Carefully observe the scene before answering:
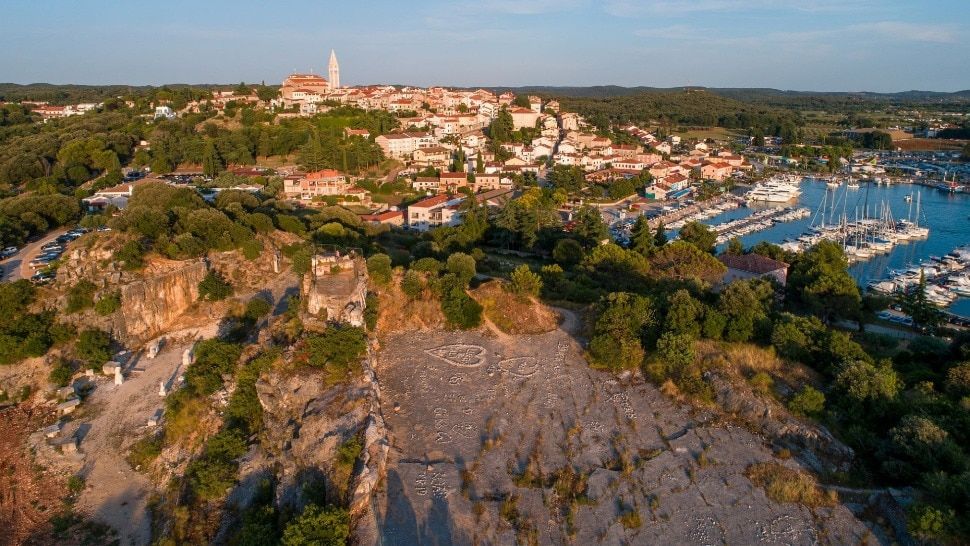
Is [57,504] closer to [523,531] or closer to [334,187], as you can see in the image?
[523,531]

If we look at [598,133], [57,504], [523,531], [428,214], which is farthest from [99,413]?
[598,133]

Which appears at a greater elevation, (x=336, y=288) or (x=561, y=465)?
(x=336, y=288)

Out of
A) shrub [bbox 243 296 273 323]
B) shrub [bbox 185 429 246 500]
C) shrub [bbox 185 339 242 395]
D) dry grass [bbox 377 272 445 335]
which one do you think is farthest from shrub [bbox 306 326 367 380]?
shrub [bbox 243 296 273 323]

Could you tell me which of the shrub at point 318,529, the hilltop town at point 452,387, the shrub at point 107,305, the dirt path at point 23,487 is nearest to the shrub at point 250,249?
the hilltop town at point 452,387

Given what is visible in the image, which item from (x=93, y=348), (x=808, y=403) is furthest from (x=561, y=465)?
(x=93, y=348)

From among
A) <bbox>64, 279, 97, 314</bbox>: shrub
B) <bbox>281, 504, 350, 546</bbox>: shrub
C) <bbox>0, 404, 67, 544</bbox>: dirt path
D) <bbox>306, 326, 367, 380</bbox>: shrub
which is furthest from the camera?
<bbox>64, 279, 97, 314</bbox>: shrub

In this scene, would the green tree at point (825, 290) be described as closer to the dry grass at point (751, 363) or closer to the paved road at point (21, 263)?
the dry grass at point (751, 363)

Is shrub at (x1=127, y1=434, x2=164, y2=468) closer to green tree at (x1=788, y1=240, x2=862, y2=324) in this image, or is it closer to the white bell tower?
green tree at (x1=788, y1=240, x2=862, y2=324)

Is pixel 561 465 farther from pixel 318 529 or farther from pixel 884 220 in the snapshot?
pixel 884 220
